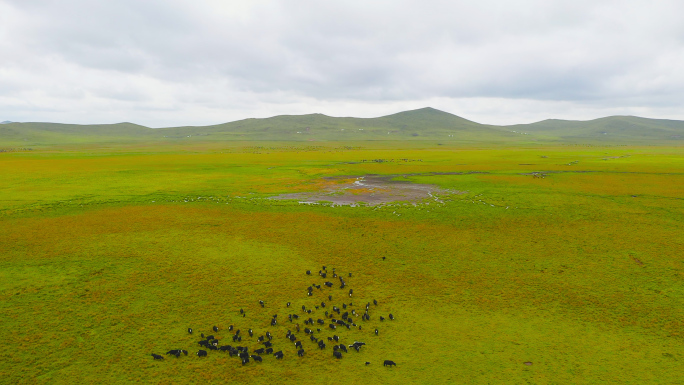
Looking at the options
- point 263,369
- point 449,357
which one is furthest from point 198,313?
point 449,357

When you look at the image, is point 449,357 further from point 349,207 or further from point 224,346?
point 349,207

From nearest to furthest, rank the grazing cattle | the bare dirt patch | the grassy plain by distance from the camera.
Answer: the grassy plain, the grazing cattle, the bare dirt patch

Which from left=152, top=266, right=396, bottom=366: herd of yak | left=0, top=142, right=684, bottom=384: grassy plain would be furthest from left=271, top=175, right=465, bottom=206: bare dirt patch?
left=152, top=266, right=396, bottom=366: herd of yak

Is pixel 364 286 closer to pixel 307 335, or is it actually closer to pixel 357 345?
pixel 307 335

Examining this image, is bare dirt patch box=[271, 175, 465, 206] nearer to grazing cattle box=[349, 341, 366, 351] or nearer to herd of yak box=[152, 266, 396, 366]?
herd of yak box=[152, 266, 396, 366]

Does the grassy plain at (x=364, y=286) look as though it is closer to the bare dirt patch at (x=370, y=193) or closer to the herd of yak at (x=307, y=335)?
the herd of yak at (x=307, y=335)

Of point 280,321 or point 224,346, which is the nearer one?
point 224,346
